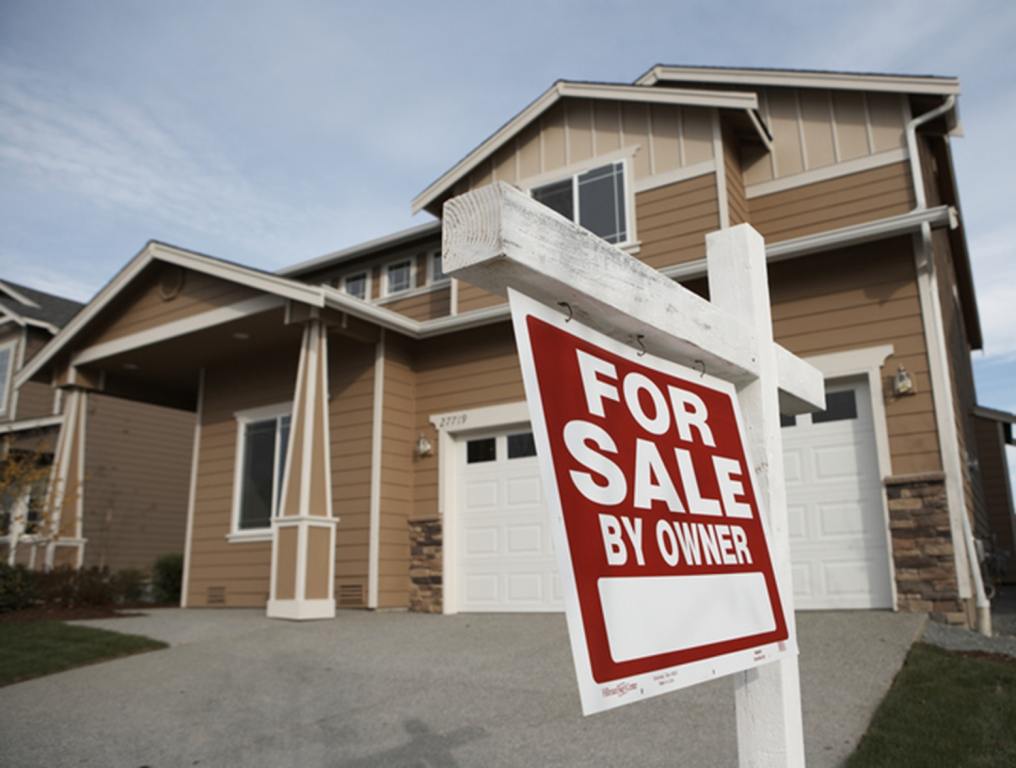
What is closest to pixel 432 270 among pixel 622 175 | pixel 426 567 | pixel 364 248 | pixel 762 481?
pixel 364 248

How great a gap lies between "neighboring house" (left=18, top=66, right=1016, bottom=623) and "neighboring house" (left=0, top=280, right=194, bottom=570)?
473 cm

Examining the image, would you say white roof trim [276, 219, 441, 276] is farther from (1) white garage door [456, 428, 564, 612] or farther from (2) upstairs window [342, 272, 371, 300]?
(1) white garage door [456, 428, 564, 612]

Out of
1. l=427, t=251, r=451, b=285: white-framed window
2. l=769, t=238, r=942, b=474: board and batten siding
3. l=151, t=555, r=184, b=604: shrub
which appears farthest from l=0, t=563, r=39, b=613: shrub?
l=769, t=238, r=942, b=474: board and batten siding

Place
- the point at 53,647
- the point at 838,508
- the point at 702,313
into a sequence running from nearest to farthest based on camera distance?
the point at 702,313
the point at 53,647
the point at 838,508

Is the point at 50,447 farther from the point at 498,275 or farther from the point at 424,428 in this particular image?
the point at 498,275

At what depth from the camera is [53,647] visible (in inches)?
288

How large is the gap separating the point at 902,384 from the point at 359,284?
339 inches

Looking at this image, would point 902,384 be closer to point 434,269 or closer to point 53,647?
point 434,269

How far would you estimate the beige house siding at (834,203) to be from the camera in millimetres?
8930

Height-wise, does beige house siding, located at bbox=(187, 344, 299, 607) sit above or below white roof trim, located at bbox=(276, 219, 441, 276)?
below

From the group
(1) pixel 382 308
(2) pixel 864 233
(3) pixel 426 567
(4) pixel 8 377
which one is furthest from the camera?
(4) pixel 8 377

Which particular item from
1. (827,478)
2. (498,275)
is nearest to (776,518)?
(498,275)

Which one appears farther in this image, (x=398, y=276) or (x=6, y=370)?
(x=6, y=370)

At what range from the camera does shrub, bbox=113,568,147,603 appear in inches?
437
